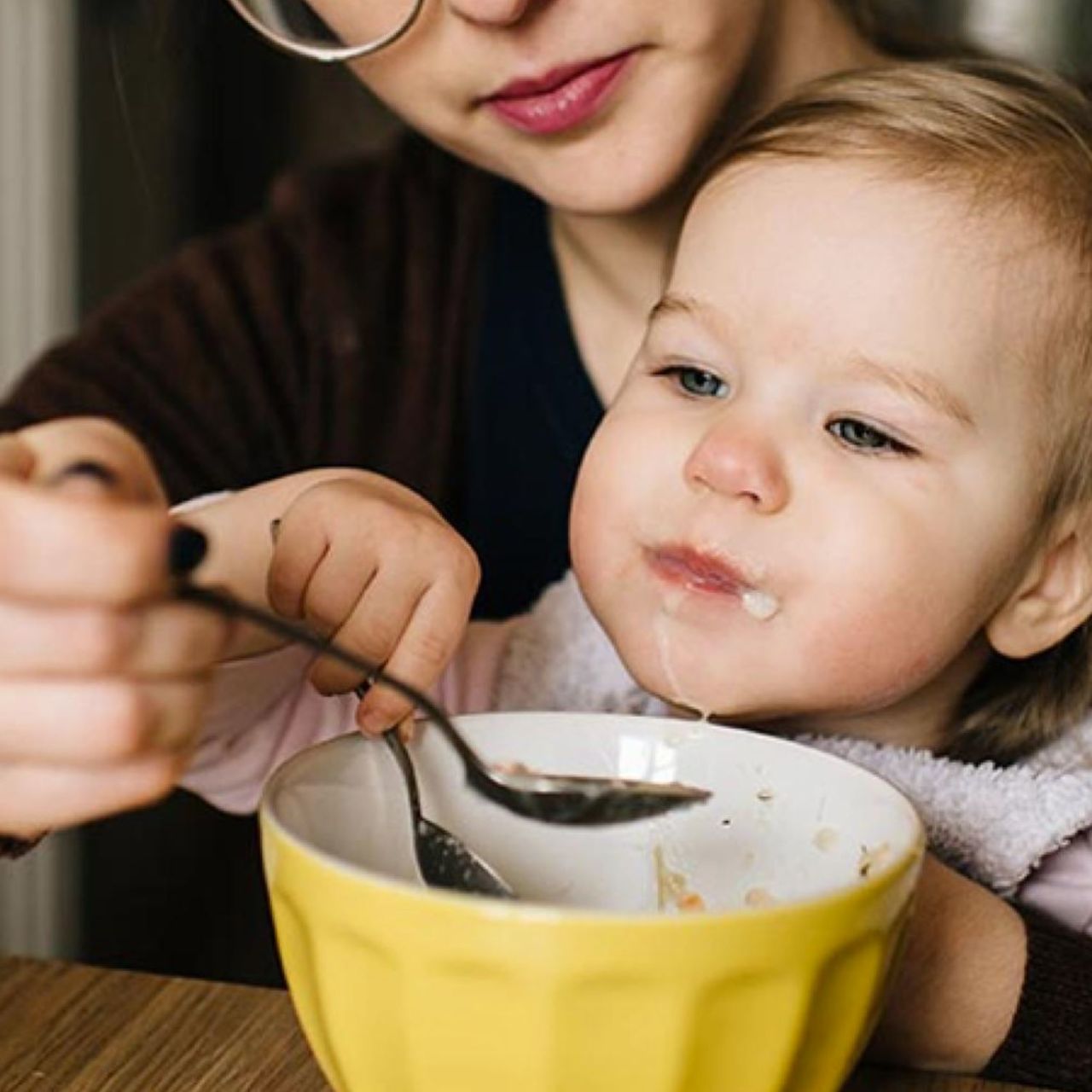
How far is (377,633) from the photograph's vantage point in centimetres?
91

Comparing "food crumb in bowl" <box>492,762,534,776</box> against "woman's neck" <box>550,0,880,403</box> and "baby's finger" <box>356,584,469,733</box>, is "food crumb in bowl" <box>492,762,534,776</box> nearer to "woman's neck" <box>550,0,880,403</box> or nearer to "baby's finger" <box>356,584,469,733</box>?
"baby's finger" <box>356,584,469,733</box>

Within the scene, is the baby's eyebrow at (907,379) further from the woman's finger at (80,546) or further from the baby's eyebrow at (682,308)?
the woman's finger at (80,546)

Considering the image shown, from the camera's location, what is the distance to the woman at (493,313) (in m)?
0.95

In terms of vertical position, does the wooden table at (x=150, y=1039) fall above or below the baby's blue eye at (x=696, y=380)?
below

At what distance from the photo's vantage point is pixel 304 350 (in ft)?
5.06

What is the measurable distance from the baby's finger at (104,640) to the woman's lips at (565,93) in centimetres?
59

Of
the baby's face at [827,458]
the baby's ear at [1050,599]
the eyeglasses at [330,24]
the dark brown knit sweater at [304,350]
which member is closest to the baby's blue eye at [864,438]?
the baby's face at [827,458]

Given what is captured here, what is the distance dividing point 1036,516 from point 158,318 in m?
0.75

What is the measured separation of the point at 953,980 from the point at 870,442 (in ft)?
0.90

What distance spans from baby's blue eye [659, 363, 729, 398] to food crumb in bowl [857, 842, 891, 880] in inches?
12.8

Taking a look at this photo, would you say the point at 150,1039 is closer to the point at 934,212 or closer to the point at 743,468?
the point at 743,468

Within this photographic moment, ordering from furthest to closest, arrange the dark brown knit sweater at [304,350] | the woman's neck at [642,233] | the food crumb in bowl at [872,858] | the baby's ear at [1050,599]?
the dark brown knit sweater at [304,350], the woman's neck at [642,233], the baby's ear at [1050,599], the food crumb in bowl at [872,858]

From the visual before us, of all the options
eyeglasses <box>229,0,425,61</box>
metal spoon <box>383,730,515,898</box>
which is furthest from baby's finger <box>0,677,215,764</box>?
eyeglasses <box>229,0,425,61</box>

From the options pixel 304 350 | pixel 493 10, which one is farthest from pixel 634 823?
pixel 304 350
